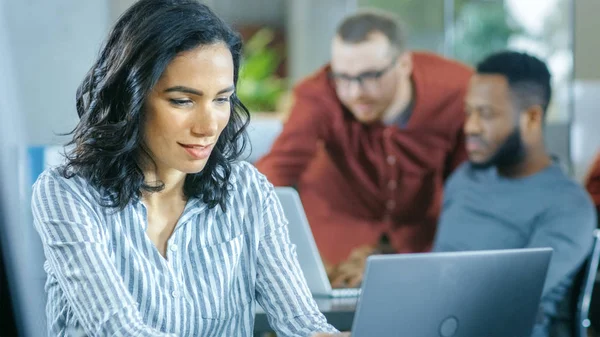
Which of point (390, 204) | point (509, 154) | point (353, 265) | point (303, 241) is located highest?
point (303, 241)

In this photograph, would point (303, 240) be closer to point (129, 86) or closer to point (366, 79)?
point (129, 86)

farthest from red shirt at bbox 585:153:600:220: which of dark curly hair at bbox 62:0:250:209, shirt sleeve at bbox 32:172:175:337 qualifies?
shirt sleeve at bbox 32:172:175:337

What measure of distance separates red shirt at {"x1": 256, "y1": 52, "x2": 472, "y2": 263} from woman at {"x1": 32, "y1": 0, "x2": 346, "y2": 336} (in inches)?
95.7

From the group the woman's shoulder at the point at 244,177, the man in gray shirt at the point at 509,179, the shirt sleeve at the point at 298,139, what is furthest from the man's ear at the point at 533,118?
the woman's shoulder at the point at 244,177

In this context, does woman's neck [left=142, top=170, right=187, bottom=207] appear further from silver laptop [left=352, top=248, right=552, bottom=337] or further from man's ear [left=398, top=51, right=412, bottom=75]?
man's ear [left=398, top=51, right=412, bottom=75]

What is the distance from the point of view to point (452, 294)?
1.43 meters

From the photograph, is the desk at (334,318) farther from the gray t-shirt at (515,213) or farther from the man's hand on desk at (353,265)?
the man's hand on desk at (353,265)

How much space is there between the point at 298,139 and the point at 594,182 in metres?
1.43

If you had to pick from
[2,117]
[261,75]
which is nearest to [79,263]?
[2,117]

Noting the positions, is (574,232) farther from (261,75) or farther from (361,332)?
(261,75)

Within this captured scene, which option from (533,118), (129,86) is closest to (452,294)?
(129,86)

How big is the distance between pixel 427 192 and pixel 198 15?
2.77 metres

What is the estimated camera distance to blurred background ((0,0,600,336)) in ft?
13.8

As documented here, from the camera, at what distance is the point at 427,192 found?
13.7ft
